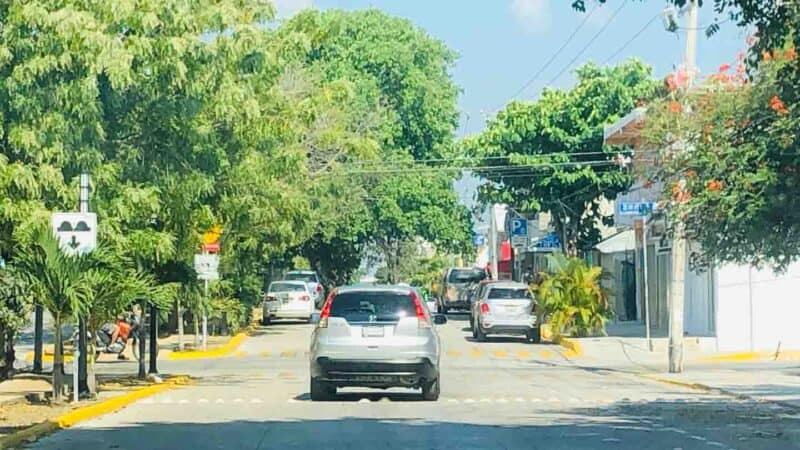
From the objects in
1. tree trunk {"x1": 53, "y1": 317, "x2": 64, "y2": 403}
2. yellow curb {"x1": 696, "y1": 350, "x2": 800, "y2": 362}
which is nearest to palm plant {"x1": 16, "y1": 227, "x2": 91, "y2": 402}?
tree trunk {"x1": 53, "y1": 317, "x2": 64, "y2": 403}

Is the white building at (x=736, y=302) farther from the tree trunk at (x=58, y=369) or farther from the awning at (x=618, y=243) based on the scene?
the tree trunk at (x=58, y=369)

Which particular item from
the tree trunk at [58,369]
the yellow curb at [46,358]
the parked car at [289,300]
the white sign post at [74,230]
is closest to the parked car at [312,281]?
the parked car at [289,300]

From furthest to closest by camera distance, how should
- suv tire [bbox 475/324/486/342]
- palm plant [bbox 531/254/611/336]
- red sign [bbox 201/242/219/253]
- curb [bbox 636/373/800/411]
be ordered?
suv tire [bbox 475/324/486/342] < palm plant [bbox 531/254/611/336] < red sign [bbox 201/242/219/253] < curb [bbox 636/373/800/411]

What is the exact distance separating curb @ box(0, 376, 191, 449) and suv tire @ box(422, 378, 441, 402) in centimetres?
451

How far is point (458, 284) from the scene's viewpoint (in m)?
64.4

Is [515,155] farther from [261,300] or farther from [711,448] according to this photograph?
Result: [711,448]

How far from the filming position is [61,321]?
20.3m

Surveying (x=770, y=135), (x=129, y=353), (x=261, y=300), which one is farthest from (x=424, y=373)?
(x=261, y=300)

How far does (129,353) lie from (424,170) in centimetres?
3146

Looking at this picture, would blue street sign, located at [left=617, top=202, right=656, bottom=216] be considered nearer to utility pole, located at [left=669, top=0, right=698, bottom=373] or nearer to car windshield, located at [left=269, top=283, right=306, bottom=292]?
utility pole, located at [left=669, top=0, right=698, bottom=373]

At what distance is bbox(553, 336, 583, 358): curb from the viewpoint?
37.0m

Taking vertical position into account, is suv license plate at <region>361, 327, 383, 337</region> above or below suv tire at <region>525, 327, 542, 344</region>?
above

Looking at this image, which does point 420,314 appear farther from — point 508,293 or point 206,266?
point 508,293

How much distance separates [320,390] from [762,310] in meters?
17.4
